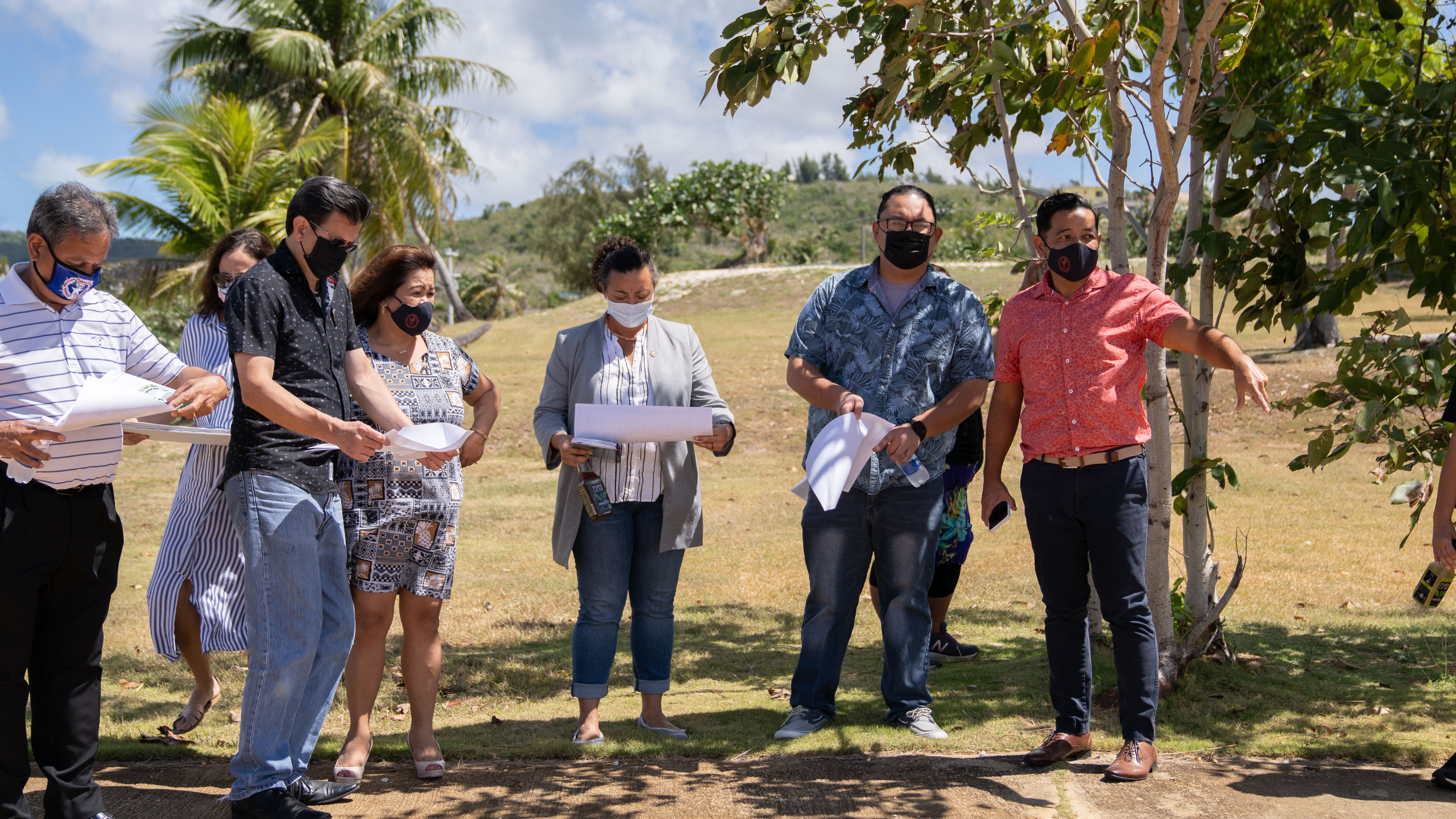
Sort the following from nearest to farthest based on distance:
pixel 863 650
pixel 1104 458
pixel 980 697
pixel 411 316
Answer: pixel 1104 458
pixel 411 316
pixel 980 697
pixel 863 650

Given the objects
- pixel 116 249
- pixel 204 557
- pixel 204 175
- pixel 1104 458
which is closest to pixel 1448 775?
pixel 1104 458

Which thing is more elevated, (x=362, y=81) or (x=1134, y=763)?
(x=362, y=81)

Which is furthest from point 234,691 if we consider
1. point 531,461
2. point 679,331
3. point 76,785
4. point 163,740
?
point 531,461

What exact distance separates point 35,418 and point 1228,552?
7.73 meters

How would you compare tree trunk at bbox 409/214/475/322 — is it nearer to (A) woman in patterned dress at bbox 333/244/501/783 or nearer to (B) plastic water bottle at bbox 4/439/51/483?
(A) woman in patterned dress at bbox 333/244/501/783

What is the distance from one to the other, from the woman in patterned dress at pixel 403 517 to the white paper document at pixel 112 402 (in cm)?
72

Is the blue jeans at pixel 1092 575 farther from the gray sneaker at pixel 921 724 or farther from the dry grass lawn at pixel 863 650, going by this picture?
the gray sneaker at pixel 921 724

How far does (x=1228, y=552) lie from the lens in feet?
26.7

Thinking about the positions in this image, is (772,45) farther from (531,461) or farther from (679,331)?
(531,461)

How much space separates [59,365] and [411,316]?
1.15 m

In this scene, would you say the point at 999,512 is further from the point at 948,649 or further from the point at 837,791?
the point at 948,649

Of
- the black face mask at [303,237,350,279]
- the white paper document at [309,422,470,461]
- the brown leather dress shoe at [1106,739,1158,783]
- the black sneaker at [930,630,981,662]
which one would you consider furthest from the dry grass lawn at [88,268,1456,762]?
the black face mask at [303,237,350,279]

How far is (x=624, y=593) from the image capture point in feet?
14.5

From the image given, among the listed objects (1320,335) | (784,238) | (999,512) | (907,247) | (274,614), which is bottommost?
(274,614)
